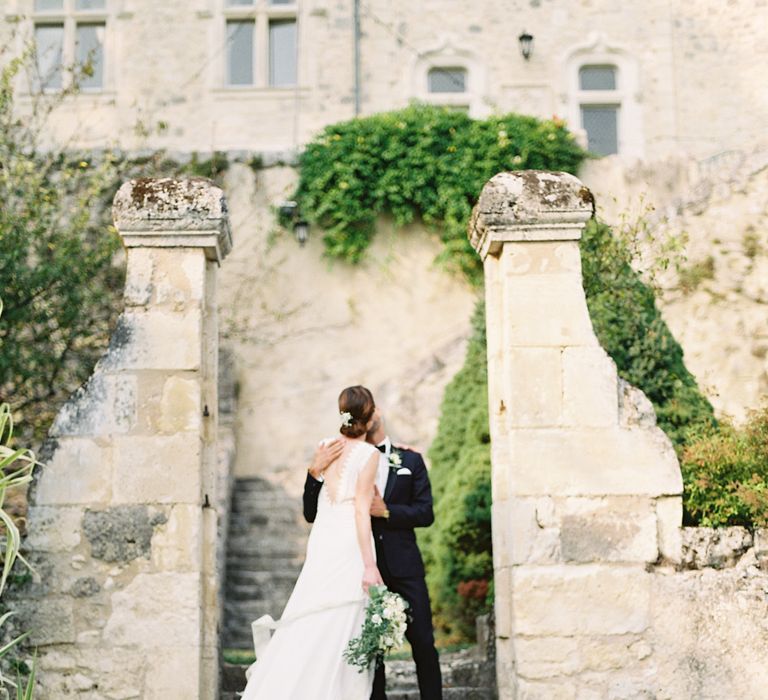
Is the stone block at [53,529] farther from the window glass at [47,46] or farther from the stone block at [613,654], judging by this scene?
the window glass at [47,46]

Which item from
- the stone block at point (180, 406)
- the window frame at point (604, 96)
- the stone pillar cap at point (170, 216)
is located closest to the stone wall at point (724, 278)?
the window frame at point (604, 96)

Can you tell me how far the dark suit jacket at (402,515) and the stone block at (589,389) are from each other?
2.54 ft

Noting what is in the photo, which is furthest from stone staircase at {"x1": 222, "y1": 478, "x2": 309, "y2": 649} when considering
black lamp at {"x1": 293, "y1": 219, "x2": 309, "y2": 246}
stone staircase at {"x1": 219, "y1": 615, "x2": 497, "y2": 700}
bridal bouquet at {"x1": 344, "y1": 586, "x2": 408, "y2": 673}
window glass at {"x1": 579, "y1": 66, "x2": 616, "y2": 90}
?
window glass at {"x1": 579, "y1": 66, "x2": 616, "y2": 90}

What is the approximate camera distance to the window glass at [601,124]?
56.2ft

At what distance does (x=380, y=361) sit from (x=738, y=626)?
317 inches

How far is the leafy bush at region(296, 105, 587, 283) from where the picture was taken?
13.2 metres

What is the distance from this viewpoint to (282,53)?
1706 cm

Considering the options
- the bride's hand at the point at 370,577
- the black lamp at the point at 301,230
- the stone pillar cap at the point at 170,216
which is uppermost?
the black lamp at the point at 301,230

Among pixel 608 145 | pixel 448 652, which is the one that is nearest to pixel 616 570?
pixel 448 652

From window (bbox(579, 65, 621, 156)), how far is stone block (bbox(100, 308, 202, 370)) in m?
12.4

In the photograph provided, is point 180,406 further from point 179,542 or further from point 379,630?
point 379,630

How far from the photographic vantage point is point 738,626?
214 inches

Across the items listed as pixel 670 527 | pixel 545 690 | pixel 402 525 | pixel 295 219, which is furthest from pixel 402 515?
pixel 295 219

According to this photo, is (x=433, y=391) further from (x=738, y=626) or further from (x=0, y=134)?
→ (x=738, y=626)
